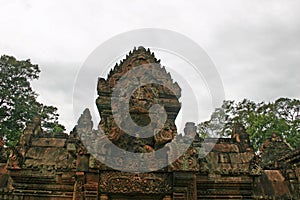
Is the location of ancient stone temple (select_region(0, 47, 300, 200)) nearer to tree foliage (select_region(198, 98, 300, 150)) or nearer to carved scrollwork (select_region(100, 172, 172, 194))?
carved scrollwork (select_region(100, 172, 172, 194))

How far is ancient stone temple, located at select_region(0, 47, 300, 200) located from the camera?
753 centimetres

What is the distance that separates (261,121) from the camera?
33562 mm

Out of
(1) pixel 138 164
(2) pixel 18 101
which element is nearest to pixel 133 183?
(1) pixel 138 164

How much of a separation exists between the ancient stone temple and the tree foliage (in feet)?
69.1

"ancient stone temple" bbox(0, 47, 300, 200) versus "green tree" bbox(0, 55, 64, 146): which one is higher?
"green tree" bbox(0, 55, 64, 146)

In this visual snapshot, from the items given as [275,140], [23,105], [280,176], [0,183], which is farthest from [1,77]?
[280,176]

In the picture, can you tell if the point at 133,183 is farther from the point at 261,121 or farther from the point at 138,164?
the point at 261,121

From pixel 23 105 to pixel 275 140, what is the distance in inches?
879

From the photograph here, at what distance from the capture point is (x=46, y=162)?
9.06 metres

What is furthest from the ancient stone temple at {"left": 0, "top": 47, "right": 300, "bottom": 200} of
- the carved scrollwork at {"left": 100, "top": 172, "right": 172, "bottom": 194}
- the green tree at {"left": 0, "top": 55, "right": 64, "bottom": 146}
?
the green tree at {"left": 0, "top": 55, "right": 64, "bottom": 146}

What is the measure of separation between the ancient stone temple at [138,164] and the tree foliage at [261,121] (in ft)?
69.1

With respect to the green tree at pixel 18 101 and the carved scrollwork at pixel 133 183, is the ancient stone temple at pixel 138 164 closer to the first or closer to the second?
the carved scrollwork at pixel 133 183

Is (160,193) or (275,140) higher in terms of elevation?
(275,140)

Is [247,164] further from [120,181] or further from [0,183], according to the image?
[0,183]
